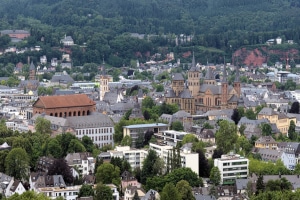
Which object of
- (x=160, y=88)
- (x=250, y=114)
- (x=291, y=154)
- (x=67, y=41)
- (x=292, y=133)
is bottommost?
(x=160, y=88)

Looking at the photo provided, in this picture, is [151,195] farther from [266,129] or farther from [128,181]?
[266,129]

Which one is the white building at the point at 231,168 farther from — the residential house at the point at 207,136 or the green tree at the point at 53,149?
the green tree at the point at 53,149

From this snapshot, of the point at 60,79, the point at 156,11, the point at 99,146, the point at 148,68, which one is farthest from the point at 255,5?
the point at 99,146

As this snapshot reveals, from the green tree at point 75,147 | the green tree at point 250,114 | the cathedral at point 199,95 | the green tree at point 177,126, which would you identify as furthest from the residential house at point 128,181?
the cathedral at point 199,95

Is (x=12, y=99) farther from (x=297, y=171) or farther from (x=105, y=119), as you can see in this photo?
(x=297, y=171)

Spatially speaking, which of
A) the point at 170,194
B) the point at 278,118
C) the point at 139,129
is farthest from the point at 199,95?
the point at 170,194
